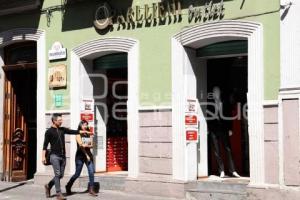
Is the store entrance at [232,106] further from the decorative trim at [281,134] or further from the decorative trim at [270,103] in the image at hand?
the decorative trim at [281,134]

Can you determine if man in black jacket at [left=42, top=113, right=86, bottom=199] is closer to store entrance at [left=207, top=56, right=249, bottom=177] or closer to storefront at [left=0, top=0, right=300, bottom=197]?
storefront at [left=0, top=0, right=300, bottom=197]

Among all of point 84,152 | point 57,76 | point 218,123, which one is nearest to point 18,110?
point 57,76

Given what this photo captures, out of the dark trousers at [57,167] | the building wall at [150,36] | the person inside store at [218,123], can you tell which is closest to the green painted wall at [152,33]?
the building wall at [150,36]

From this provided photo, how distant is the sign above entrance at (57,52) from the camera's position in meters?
14.0

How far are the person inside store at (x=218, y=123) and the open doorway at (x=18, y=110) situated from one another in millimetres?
5500

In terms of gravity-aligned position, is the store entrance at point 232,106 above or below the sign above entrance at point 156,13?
below

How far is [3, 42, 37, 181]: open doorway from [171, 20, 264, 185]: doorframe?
16.9 ft

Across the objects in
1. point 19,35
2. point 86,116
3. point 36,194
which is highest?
point 19,35

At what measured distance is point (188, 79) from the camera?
12.0 m

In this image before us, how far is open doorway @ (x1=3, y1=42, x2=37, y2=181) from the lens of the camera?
15.6 meters

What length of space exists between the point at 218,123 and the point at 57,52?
14.9ft

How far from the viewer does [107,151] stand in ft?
46.5

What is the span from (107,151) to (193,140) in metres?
3.10

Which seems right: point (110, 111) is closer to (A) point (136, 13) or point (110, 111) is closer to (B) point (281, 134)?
(A) point (136, 13)
